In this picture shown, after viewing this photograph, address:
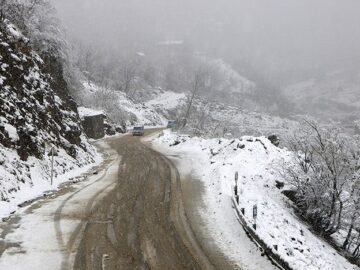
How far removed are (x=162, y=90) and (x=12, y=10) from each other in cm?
12948

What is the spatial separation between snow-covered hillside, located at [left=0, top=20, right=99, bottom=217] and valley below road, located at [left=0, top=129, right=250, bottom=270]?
1.32m

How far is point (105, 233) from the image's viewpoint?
508 inches

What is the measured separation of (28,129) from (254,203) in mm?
11876

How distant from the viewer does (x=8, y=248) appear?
437 inches

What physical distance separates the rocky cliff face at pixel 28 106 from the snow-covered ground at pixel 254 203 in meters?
8.87

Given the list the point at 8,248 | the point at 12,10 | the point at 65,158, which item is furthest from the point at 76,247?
the point at 12,10

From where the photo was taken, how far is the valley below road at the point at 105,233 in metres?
10.8

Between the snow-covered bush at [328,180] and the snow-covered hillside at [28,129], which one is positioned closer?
the snow-covered hillside at [28,129]

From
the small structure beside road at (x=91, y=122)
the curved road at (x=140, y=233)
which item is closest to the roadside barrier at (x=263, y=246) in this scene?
the curved road at (x=140, y=233)

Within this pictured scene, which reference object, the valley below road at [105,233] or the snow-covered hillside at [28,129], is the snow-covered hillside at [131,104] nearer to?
the snow-covered hillside at [28,129]

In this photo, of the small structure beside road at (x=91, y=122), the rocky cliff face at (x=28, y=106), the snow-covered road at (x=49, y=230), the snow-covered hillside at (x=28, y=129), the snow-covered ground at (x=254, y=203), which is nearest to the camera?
the snow-covered road at (x=49, y=230)

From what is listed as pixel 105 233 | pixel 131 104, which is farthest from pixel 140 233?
pixel 131 104

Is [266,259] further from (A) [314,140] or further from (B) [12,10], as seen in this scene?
(B) [12,10]

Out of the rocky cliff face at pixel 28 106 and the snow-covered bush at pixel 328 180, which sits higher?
the rocky cliff face at pixel 28 106
